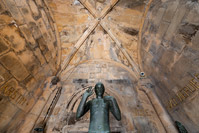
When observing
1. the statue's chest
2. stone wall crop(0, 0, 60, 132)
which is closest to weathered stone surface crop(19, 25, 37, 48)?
stone wall crop(0, 0, 60, 132)

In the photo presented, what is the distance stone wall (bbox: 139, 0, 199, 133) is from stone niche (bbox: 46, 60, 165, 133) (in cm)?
71

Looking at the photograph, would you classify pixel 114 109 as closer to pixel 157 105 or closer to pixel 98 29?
pixel 157 105

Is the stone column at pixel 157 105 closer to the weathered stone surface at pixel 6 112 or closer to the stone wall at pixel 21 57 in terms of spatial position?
the stone wall at pixel 21 57

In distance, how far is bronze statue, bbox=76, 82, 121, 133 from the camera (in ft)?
5.15

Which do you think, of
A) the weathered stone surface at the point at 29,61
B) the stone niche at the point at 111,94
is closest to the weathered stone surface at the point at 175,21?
the stone niche at the point at 111,94

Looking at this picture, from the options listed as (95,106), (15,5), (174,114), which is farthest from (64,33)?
(174,114)

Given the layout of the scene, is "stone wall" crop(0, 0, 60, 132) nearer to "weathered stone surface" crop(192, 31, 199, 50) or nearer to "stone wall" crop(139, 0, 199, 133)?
"stone wall" crop(139, 0, 199, 133)

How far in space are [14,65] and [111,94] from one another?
10.7 ft

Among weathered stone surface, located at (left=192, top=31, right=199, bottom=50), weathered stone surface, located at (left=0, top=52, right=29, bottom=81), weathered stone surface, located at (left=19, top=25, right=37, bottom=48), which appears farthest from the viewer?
weathered stone surface, located at (left=19, top=25, right=37, bottom=48)

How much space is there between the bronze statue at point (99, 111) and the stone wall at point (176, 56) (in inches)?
76.4

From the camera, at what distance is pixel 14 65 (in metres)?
2.46

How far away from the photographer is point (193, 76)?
2135 millimetres

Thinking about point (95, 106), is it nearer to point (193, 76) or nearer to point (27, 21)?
point (193, 76)

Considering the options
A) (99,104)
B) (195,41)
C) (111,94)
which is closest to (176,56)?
(195,41)
